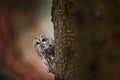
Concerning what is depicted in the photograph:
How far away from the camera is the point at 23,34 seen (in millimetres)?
4312

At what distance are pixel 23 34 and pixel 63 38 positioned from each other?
359cm

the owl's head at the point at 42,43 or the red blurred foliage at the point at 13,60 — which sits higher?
the owl's head at the point at 42,43

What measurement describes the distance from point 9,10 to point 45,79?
898 mm

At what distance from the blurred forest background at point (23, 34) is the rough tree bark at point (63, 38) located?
3.46 metres

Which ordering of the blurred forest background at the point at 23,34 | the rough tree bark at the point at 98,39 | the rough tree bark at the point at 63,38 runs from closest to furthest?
the rough tree bark at the point at 98,39 → the rough tree bark at the point at 63,38 → the blurred forest background at the point at 23,34

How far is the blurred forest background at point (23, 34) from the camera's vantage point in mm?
4280

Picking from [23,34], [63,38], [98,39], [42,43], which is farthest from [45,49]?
[23,34]

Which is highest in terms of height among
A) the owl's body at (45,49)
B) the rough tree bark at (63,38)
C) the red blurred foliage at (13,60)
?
the rough tree bark at (63,38)

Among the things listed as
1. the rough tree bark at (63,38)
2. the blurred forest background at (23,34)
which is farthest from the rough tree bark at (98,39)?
the blurred forest background at (23,34)

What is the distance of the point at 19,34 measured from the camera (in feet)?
14.1

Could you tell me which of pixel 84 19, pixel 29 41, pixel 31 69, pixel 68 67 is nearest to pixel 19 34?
pixel 29 41

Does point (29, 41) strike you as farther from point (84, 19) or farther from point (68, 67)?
point (84, 19)

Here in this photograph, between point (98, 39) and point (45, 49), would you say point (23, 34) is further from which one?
point (98, 39)

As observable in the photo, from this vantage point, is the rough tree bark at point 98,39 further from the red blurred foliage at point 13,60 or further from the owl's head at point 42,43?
the red blurred foliage at point 13,60
